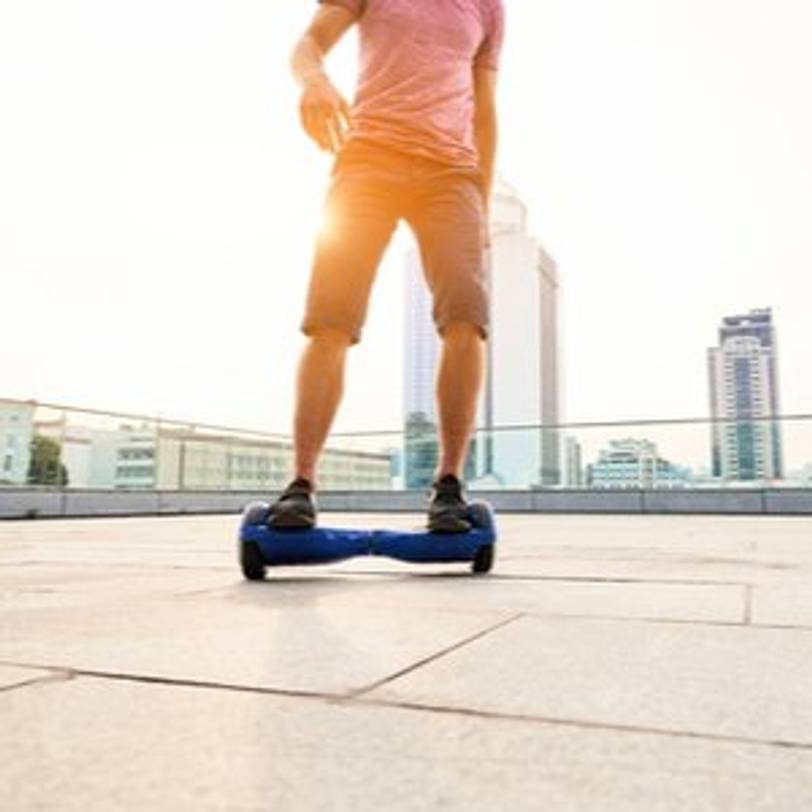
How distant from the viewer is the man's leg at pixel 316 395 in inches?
88.7

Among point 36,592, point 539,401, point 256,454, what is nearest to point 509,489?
point 256,454

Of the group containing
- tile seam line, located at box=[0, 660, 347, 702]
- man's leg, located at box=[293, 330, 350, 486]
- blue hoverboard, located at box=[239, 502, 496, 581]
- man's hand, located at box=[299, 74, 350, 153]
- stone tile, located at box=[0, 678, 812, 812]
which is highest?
man's hand, located at box=[299, 74, 350, 153]

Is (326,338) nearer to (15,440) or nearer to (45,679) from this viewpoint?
(45,679)

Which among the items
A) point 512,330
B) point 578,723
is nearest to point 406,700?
point 578,723

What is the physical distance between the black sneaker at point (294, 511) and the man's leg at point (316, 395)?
72 millimetres

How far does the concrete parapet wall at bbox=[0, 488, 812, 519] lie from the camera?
901 centimetres

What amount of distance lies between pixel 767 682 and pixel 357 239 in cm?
175

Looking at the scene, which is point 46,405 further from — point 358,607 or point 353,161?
point 358,607

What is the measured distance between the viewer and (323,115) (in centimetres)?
224

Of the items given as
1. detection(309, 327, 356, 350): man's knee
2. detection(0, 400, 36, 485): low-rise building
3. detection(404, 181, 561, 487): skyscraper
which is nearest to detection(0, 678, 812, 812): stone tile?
detection(309, 327, 356, 350): man's knee

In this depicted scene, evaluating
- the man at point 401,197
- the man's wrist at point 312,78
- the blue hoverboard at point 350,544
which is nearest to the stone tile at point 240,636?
the blue hoverboard at point 350,544

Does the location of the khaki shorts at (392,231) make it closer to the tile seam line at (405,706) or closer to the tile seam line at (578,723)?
the tile seam line at (405,706)

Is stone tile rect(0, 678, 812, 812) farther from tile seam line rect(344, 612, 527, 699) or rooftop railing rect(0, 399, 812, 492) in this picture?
rooftop railing rect(0, 399, 812, 492)

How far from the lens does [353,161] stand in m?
2.45
